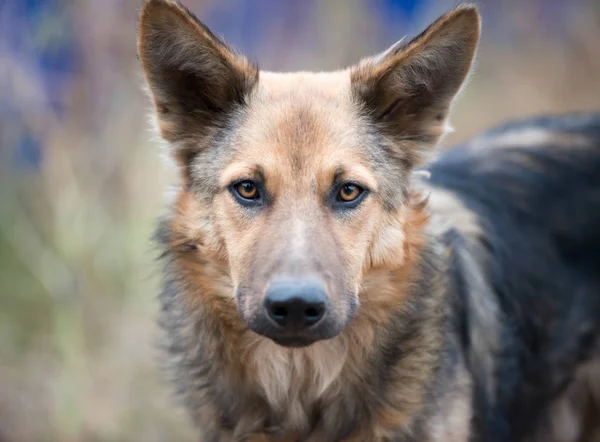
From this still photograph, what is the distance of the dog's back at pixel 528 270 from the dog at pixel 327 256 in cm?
2

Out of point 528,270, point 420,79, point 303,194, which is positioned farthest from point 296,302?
point 528,270

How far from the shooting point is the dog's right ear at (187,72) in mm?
3047

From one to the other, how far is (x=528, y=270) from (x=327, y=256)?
1.85 m

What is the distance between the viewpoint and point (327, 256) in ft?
9.23

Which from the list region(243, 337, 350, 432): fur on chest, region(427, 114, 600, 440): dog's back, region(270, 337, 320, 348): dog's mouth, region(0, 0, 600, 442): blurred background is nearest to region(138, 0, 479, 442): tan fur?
region(243, 337, 350, 432): fur on chest

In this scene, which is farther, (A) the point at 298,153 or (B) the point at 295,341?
(A) the point at 298,153

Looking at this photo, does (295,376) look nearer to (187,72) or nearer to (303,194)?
(303,194)

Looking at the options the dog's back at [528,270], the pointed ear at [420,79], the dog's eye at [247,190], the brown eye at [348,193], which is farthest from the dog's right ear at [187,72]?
the dog's back at [528,270]

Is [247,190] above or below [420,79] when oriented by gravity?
below

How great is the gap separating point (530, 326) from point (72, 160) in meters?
3.73

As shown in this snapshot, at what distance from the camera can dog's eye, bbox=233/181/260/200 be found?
304 cm

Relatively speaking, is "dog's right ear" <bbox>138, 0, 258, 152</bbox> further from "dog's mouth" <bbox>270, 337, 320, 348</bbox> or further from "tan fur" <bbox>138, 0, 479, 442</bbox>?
"dog's mouth" <bbox>270, 337, 320, 348</bbox>

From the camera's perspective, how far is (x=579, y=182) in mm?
4508

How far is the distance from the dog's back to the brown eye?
2.93ft
